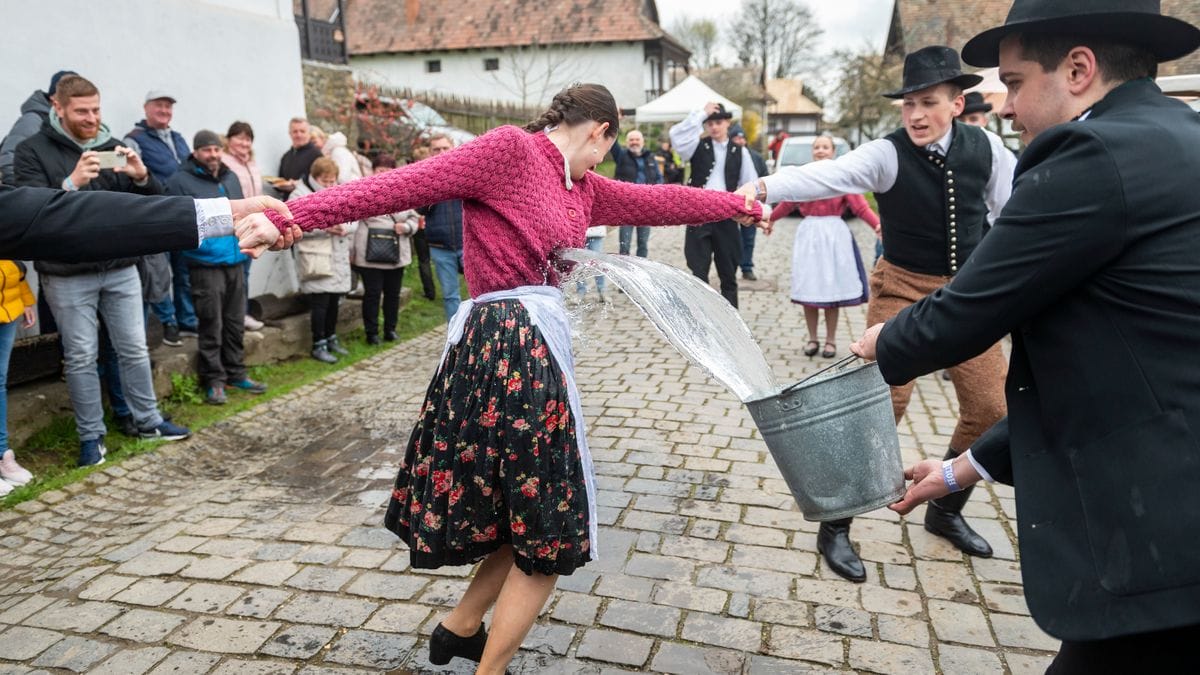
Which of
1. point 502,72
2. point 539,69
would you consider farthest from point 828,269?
point 502,72

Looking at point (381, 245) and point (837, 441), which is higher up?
point (381, 245)

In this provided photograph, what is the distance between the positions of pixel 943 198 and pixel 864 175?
387 mm

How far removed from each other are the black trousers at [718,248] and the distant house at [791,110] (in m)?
64.2

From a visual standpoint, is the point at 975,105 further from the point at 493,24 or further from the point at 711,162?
the point at 493,24

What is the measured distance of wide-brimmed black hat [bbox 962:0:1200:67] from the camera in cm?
183

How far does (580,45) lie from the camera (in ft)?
122

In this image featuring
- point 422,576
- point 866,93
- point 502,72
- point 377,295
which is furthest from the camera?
point 502,72

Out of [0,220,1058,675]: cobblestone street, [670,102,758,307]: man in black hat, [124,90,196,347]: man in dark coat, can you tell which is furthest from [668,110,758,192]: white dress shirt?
[124,90,196,347]: man in dark coat

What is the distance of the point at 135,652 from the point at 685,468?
10.3ft

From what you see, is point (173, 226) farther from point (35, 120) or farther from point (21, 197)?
point (35, 120)

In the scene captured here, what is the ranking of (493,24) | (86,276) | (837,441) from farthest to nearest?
1. (493,24)
2. (86,276)
3. (837,441)

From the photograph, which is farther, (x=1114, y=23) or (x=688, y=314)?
(x=688, y=314)

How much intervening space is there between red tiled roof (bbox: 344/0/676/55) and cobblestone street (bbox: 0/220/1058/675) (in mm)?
32778

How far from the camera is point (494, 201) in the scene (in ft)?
9.24
